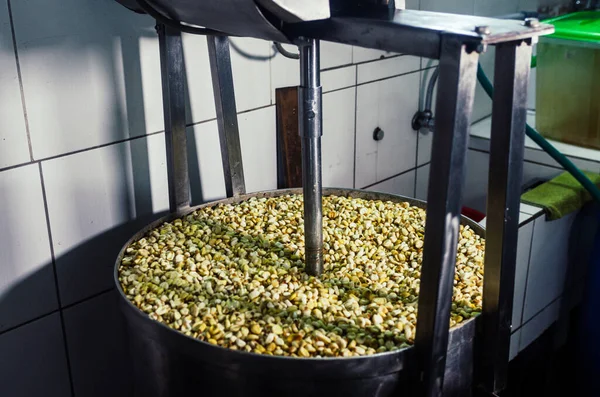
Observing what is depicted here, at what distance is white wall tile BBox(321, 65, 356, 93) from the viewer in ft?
5.72

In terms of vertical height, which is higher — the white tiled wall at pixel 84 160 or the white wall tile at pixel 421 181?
the white tiled wall at pixel 84 160

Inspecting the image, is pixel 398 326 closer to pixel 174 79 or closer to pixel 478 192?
pixel 174 79

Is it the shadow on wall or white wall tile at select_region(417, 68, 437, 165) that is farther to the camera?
white wall tile at select_region(417, 68, 437, 165)

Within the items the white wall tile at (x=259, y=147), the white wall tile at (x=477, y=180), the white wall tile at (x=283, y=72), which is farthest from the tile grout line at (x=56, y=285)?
the white wall tile at (x=477, y=180)

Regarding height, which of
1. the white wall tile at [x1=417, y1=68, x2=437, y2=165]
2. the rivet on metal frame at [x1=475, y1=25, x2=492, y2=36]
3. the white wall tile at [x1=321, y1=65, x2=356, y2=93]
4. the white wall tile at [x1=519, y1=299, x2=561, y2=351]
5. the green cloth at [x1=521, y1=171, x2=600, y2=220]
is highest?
the rivet on metal frame at [x1=475, y1=25, x2=492, y2=36]

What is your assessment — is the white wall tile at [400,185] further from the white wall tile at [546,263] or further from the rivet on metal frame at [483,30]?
the rivet on metal frame at [483,30]

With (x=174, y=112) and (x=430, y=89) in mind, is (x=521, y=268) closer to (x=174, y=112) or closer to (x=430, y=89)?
(x=430, y=89)

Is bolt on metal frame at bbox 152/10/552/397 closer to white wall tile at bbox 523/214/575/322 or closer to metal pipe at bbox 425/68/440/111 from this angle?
white wall tile at bbox 523/214/575/322

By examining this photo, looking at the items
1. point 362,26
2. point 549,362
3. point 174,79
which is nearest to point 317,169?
point 362,26

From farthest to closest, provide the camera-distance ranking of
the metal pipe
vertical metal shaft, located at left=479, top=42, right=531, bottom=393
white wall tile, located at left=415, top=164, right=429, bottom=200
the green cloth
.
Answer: white wall tile, located at left=415, top=164, right=429, bottom=200 → the metal pipe → the green cloth → vertical metal shaft, located at left=479, top=42, right=531, bottom=393

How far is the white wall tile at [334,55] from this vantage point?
1.71 metres

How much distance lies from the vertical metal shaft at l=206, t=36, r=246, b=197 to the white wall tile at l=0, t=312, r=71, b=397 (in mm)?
460

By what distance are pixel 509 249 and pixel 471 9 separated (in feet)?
4.33

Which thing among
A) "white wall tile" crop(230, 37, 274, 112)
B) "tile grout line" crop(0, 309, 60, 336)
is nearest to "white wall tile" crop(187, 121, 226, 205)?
"white wall tile" crop(230, 37, 274, 112)
